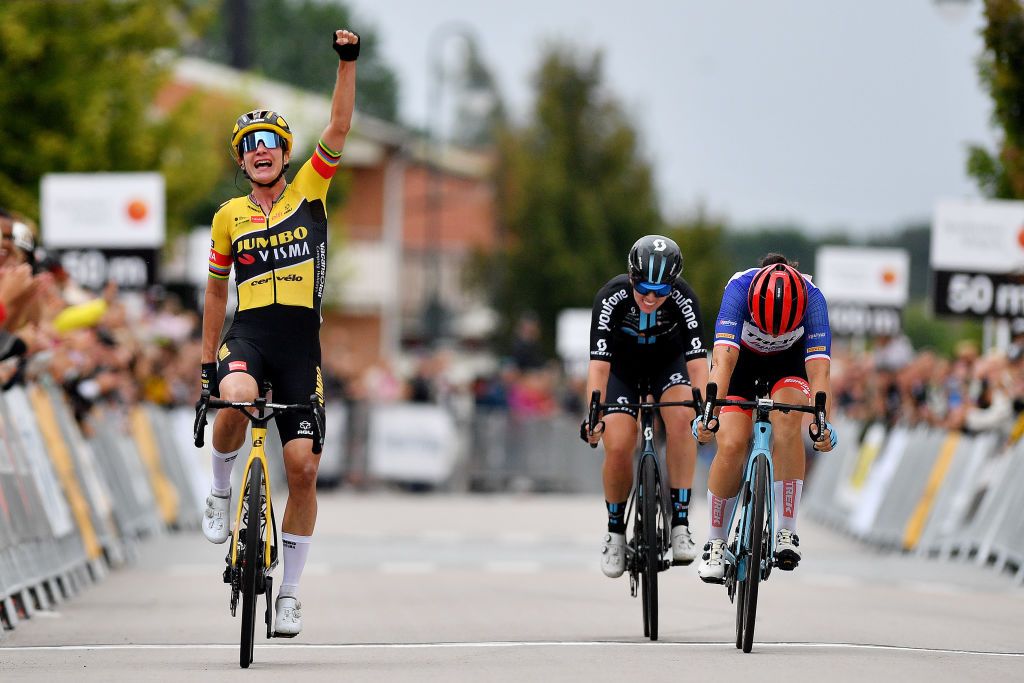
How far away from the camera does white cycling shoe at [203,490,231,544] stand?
10.4 meters

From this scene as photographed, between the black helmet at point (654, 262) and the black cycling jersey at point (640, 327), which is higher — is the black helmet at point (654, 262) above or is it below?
above

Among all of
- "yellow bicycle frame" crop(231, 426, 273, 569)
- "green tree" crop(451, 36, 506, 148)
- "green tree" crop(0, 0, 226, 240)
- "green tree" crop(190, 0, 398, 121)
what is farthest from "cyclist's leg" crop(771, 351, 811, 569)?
"green tree" crop(190, 0, 398, 121)

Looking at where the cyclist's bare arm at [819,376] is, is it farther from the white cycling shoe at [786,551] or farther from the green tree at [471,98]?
the green tree at [471,98]

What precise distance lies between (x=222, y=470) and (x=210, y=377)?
1.60ft

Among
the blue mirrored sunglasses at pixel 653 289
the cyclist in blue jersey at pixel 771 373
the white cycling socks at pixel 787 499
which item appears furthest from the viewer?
the blue mirrored sunglasses at pixel 653 289

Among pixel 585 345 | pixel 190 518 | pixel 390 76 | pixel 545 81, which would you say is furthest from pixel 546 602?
pixel 390 76

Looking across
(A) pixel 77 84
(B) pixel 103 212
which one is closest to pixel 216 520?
(B) pixel 103 212

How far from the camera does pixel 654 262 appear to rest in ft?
37.3

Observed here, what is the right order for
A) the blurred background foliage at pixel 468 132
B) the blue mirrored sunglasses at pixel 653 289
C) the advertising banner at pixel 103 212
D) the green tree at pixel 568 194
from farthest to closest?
the green tree at pixel 568 194 → the blurred background foliage at pixel 468 132 → the advertising banner at pixel 103 212 → the blue mirrored sunglasses at pixel 653 289

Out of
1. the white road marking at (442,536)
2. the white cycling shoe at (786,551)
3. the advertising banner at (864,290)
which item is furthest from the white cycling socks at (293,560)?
the advertising banner at (864,290)

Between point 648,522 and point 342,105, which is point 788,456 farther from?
point 342,105

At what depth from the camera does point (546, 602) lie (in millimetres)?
14305

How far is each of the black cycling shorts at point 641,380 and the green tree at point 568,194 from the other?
51.5 metres

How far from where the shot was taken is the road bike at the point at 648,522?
11367mm
